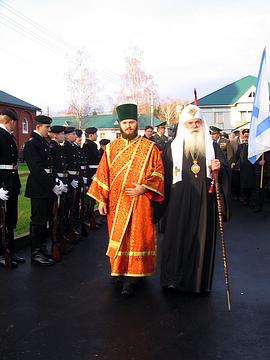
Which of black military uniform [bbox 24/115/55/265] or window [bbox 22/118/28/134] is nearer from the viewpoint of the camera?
black military uniform [bbox 24/115/55/265]

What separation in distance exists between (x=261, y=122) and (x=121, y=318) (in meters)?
6.27

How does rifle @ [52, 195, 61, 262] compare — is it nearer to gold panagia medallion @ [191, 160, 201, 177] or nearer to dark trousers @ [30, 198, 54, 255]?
dark trousers @ [30, 198, 54, 255]

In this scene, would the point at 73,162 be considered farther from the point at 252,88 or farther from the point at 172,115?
the point at 172,115

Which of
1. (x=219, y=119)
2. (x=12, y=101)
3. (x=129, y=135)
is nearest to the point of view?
(x=129, y=135)

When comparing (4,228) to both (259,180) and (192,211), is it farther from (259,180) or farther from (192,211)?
(259,180)

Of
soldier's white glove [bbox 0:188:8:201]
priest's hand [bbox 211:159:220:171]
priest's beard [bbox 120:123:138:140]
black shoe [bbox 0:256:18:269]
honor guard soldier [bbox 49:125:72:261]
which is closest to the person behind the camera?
priest's hand [bbox 211:159:220:171]

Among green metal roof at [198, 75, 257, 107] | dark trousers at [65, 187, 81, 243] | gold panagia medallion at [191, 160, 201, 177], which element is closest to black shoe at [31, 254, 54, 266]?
dark trousers at [65, 187, 81, 243]

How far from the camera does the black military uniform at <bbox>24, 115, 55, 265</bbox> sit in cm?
564

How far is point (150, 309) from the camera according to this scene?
414 cm

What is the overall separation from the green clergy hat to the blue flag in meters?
4.88

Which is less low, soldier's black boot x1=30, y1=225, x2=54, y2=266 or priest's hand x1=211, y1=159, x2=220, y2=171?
priest's hand x1=211, y1=159, x2=220, y2=171

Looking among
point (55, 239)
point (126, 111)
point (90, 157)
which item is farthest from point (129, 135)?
point (90, 157)

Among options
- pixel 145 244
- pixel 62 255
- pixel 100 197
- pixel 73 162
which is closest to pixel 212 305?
pixel 145 244

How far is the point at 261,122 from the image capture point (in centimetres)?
883
